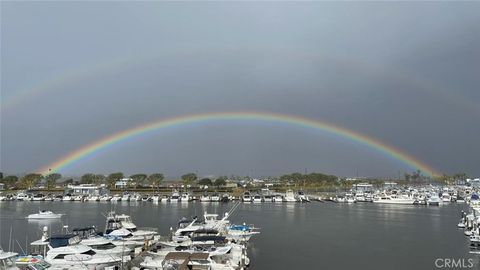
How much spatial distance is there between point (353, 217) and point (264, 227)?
1774 cm

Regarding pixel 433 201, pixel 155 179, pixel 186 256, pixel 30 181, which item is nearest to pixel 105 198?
pixel 155 179

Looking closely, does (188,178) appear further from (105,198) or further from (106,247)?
(106,247)

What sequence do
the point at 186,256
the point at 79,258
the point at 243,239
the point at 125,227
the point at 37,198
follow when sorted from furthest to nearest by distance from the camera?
the point at 37,198 → the point at 125,227 → the point at 243,239 → the point at 79,258 → the point at 186,256

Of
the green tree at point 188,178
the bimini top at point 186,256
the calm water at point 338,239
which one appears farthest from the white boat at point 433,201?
the bimini top at point 186,256

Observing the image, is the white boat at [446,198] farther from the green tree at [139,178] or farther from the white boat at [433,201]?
the green tree at [139,178]

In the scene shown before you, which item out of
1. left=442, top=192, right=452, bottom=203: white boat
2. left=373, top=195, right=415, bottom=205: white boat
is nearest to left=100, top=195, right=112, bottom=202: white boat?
left=373, top=195, right=415, bottom=205: white boat

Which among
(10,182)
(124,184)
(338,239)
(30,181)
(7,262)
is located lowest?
(338,239)

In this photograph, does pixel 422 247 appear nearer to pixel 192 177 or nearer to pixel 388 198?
pixel 388 198

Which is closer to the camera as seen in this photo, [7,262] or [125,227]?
[7,262]

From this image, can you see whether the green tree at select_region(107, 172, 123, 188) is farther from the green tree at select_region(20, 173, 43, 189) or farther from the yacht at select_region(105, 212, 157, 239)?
the yacht at select_region(105, 212, 157, 239)

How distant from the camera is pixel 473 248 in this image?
29391mm

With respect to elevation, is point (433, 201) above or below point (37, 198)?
below

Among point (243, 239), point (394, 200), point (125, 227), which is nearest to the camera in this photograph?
point (243, 239)

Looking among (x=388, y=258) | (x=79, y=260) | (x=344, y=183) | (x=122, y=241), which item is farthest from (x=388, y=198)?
(x=79, y=260)
